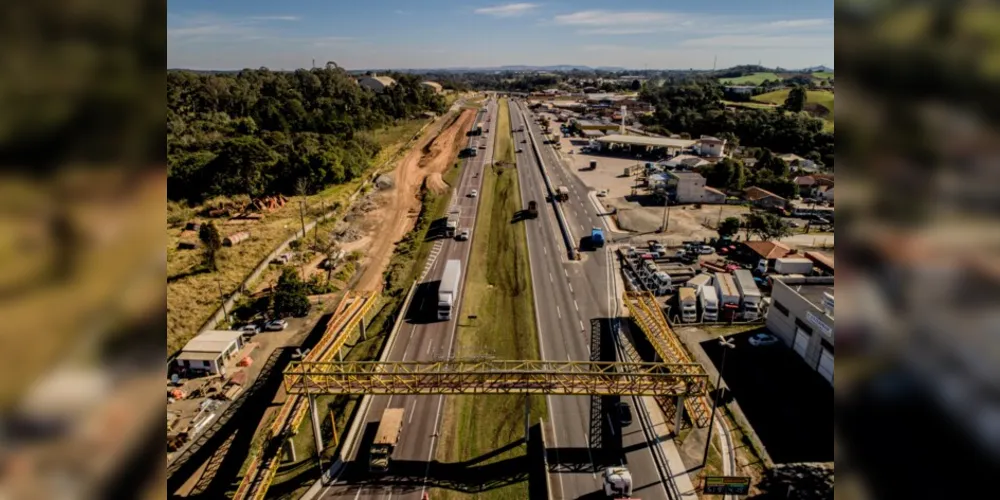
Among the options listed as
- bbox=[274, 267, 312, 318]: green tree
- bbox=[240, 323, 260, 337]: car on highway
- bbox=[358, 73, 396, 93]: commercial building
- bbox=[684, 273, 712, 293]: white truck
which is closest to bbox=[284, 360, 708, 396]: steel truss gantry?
bbox=[240, 323, 260, 337]: car on highway

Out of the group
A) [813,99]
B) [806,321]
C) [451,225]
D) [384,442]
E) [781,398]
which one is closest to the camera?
[384,442]

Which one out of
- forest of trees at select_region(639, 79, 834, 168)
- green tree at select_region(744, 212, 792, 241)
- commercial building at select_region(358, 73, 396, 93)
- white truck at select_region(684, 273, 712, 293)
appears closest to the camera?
white truck at select_region(684, 273, 712, 293)

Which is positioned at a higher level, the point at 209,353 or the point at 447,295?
the point at 447,295

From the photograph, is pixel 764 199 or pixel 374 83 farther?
pixel 374 83

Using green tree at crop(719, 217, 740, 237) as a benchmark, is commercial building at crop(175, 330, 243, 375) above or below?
below

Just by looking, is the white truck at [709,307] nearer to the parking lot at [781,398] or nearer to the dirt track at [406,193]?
the parking lot at [781,398]

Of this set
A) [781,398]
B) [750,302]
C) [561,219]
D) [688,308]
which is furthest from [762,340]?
[561,219]

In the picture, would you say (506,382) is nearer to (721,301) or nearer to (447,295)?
(447,295)

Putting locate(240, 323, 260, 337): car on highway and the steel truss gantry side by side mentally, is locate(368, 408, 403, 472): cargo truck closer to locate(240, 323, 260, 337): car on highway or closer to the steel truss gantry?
the steel truss gantry
